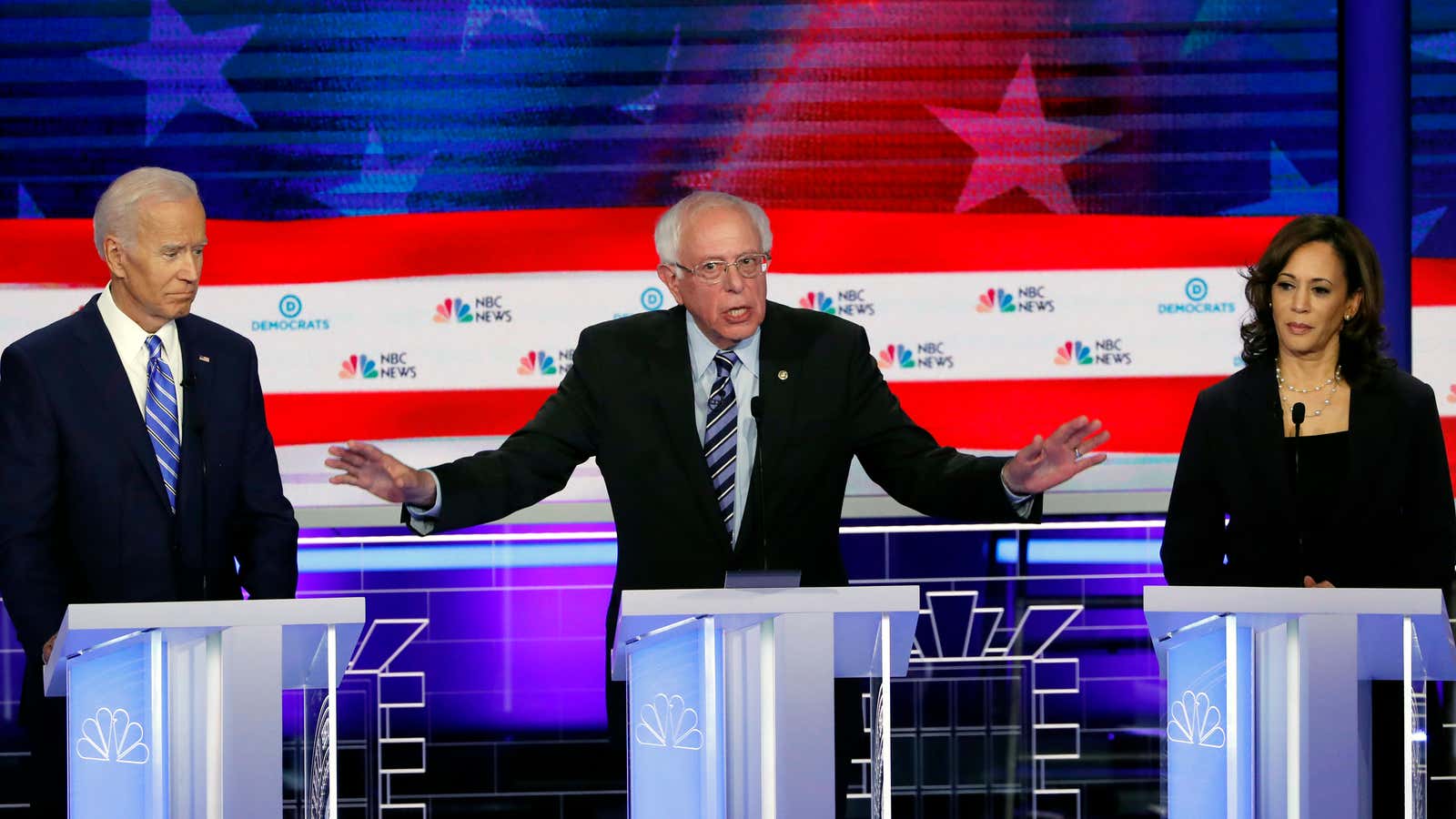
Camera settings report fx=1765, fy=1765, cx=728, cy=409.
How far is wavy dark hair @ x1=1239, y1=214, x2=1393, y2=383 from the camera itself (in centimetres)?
362

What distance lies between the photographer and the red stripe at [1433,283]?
489 cm

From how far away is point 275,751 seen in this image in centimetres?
256

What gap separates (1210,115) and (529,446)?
91.1 inches

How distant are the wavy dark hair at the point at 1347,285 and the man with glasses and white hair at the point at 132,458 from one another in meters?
2.05

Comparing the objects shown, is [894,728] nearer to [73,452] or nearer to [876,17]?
[876,17]

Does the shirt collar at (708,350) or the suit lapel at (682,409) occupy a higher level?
the shirt collar at (708,350)

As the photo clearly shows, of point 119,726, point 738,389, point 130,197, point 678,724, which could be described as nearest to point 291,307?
point 130,197

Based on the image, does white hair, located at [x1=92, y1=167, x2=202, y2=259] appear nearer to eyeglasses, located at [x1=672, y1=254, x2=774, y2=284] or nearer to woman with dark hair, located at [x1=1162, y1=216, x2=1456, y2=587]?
eyeglasses, located at [x1=672, y1=254, x2=774, y2=284]

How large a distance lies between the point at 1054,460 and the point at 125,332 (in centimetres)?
181

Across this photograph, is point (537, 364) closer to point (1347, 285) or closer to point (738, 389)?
point (738, 389)

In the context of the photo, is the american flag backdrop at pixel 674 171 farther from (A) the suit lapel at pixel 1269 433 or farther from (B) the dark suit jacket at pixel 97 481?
(B) the dark suit jacket at pixel 97 481

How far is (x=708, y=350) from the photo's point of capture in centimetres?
368

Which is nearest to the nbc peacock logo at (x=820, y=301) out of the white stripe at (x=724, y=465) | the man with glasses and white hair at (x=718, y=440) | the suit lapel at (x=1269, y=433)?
the man with glasses and white hair at (x=718, y=440)

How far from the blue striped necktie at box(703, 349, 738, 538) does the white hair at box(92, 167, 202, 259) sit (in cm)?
112
